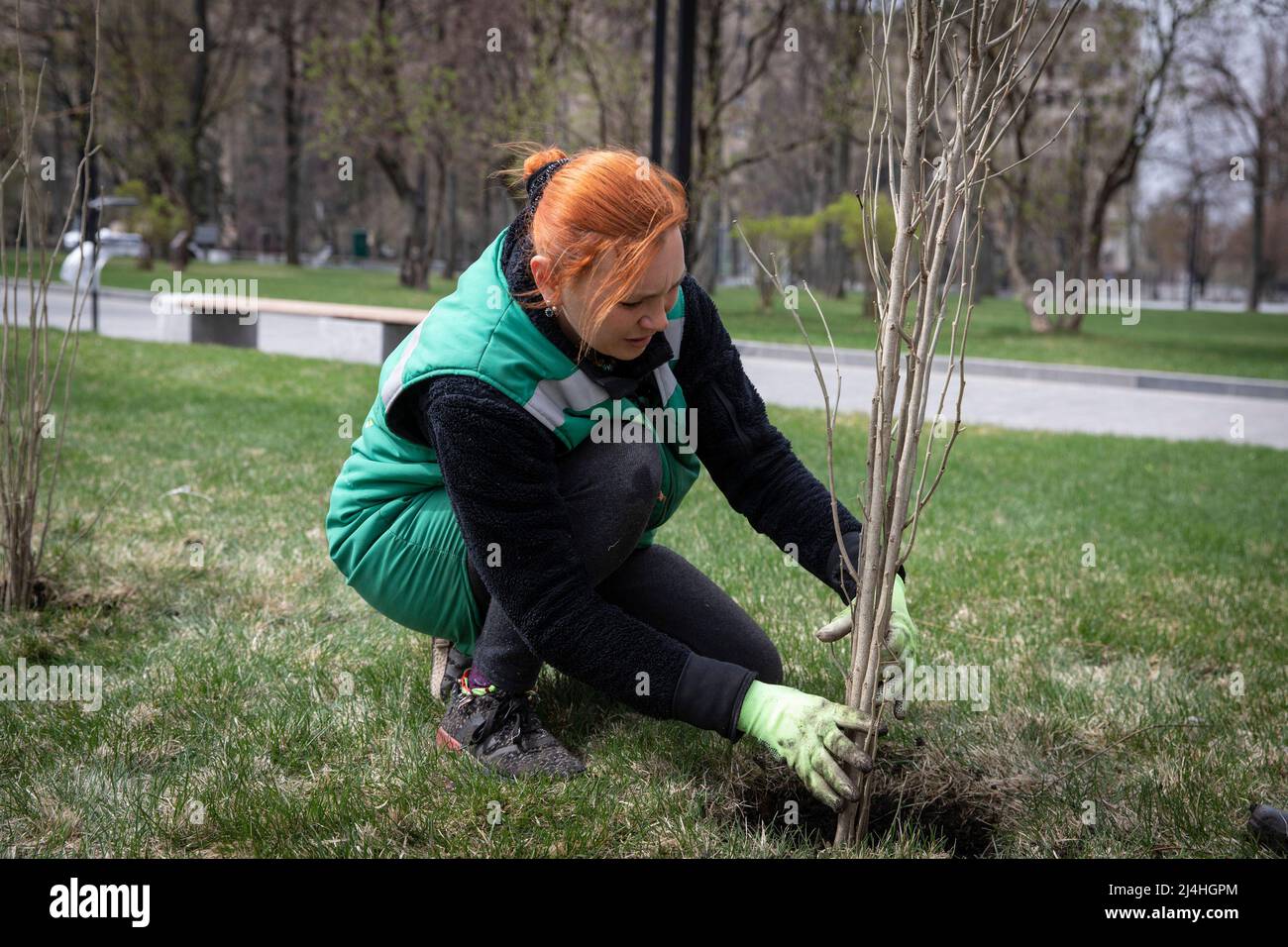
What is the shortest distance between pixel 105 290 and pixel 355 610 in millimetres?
16493

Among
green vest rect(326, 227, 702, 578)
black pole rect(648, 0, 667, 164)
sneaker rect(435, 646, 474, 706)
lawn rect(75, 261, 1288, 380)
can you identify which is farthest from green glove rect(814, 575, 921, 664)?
lawn rect(75, 261, 1288, 380)

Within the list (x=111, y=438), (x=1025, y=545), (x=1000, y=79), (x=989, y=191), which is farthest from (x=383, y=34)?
(x=1000, y=79)

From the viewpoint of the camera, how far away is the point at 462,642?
270cm

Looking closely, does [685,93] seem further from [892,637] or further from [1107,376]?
[892,637]

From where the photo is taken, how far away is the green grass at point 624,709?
222 centimetres

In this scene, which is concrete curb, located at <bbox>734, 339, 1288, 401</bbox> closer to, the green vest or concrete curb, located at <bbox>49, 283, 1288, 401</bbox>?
concrete curb, located at <bbox>49, 283, 1288, 401</bbox>

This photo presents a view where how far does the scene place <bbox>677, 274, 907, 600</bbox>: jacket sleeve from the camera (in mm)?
2582

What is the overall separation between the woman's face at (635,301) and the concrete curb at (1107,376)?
351 inches

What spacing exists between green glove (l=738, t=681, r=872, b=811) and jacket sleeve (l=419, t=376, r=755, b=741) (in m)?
0.08

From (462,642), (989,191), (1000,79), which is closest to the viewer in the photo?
(1000,79)

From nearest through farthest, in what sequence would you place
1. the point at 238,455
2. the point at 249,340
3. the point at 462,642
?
the point at 462,642 → the point at 238,455 → the point at 249,340
